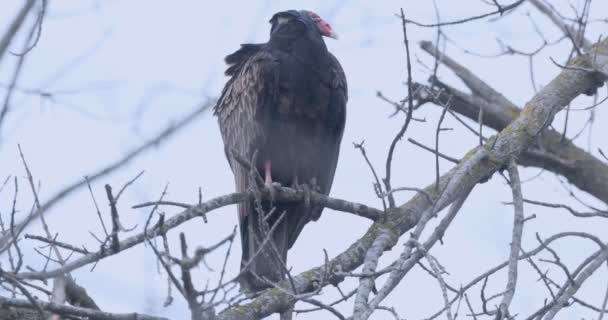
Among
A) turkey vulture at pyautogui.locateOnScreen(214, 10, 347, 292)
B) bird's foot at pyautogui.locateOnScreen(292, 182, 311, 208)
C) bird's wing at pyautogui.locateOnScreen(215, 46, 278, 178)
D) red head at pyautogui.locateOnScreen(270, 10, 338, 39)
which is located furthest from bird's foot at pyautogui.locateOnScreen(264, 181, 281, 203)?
red head at pyautogui.locateOnScreen(270, 10, 338, 39)

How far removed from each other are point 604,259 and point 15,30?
2.26 m

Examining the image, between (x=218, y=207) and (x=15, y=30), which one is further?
(x=218, y=207)

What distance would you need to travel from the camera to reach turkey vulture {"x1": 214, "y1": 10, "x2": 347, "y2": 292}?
5.34 meters

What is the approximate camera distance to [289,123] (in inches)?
211

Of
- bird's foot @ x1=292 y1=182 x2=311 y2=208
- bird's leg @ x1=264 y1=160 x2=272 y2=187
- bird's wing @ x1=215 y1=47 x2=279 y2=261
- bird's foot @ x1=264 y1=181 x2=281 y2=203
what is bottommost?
bird's foot @ x1=264 y1=181 x2=281 y2=203

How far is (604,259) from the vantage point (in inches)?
153

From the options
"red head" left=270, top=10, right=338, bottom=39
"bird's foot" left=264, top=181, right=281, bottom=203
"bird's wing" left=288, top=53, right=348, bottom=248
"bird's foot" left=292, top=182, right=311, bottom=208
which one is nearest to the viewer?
"bird's foot" left=264, top=181, right=281, bottom=203

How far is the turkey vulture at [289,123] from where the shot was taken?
5344mm

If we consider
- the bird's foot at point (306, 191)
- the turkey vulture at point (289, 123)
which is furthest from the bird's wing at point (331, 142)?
the bird's foot at point (306, 191)

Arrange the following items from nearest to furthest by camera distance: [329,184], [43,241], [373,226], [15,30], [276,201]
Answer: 1. [15,30]
2. [43,241]
3. [373,226]
4. [276,201]
5. [329,184]

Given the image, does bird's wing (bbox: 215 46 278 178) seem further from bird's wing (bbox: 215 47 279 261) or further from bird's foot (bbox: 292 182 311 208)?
bird's foot (bbox: 292 182 311 208)

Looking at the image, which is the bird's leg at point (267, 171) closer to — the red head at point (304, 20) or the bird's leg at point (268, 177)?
the bird's leg at point (268, 177)

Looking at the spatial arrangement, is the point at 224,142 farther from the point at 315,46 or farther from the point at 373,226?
the point at 373,226

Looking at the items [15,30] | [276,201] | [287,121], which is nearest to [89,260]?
[15,30]
